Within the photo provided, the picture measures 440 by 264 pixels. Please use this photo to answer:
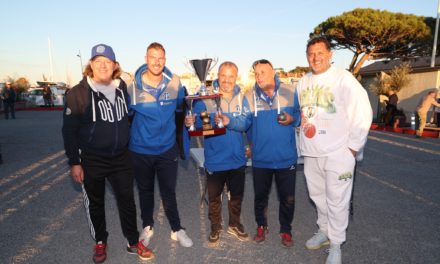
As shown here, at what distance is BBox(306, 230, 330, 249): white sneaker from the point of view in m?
3.59

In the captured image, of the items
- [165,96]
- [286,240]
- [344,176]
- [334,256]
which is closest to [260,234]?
[286,240]

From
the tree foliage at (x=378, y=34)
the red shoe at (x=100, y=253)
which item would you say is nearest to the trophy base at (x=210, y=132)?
the red shoe at (x=100, y=253)

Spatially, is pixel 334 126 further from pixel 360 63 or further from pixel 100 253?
pixel 360 63

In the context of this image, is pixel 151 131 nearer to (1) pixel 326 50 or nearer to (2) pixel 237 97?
(2) pixel 237 97

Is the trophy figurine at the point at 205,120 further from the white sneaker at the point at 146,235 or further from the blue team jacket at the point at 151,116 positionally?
the white sneaker at the point at 146,235

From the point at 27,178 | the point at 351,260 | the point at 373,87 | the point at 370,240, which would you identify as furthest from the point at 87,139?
the point at 373,87

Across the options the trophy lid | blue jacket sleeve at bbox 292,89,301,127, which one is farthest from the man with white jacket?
the trophy lid

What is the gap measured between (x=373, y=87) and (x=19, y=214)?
20910mm

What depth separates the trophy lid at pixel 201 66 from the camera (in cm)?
388

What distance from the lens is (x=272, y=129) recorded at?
11.2 feet

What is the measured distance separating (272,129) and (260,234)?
1.34m

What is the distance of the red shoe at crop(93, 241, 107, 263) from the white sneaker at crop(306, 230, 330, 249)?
2335mm

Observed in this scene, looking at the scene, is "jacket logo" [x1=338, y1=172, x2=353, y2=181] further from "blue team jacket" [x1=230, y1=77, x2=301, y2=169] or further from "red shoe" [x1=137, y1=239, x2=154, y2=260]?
"red shoe" [x1=137, y1=239, x2=154, y2=260]

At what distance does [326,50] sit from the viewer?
3.10m
